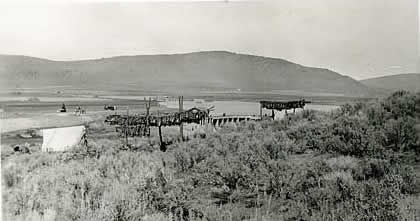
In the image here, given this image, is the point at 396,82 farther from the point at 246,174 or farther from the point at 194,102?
the point at 194,102

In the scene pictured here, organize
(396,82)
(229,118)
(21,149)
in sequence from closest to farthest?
(21,149) < (396,82) < (229,118)

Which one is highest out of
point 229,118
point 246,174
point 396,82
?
point 396,82

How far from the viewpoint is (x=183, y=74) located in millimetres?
2820

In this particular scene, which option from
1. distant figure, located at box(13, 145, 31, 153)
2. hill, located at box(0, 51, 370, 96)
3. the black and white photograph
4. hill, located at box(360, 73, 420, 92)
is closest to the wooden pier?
the black and white photograph

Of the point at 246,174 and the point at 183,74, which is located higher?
the point at 183,74

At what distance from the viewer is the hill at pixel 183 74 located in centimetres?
267

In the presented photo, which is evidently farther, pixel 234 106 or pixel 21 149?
pixel 234 106

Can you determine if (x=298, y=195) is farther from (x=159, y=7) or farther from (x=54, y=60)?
(x=54, y=60)

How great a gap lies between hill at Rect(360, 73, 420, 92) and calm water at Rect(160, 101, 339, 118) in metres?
0.32

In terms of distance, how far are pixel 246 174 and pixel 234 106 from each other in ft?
1.63

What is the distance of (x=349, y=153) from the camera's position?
2.97 metres

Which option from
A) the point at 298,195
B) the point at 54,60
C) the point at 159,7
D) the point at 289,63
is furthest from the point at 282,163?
the point at 54,60

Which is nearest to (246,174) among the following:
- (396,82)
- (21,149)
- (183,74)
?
(183,74)

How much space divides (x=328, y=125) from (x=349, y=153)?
279mm
